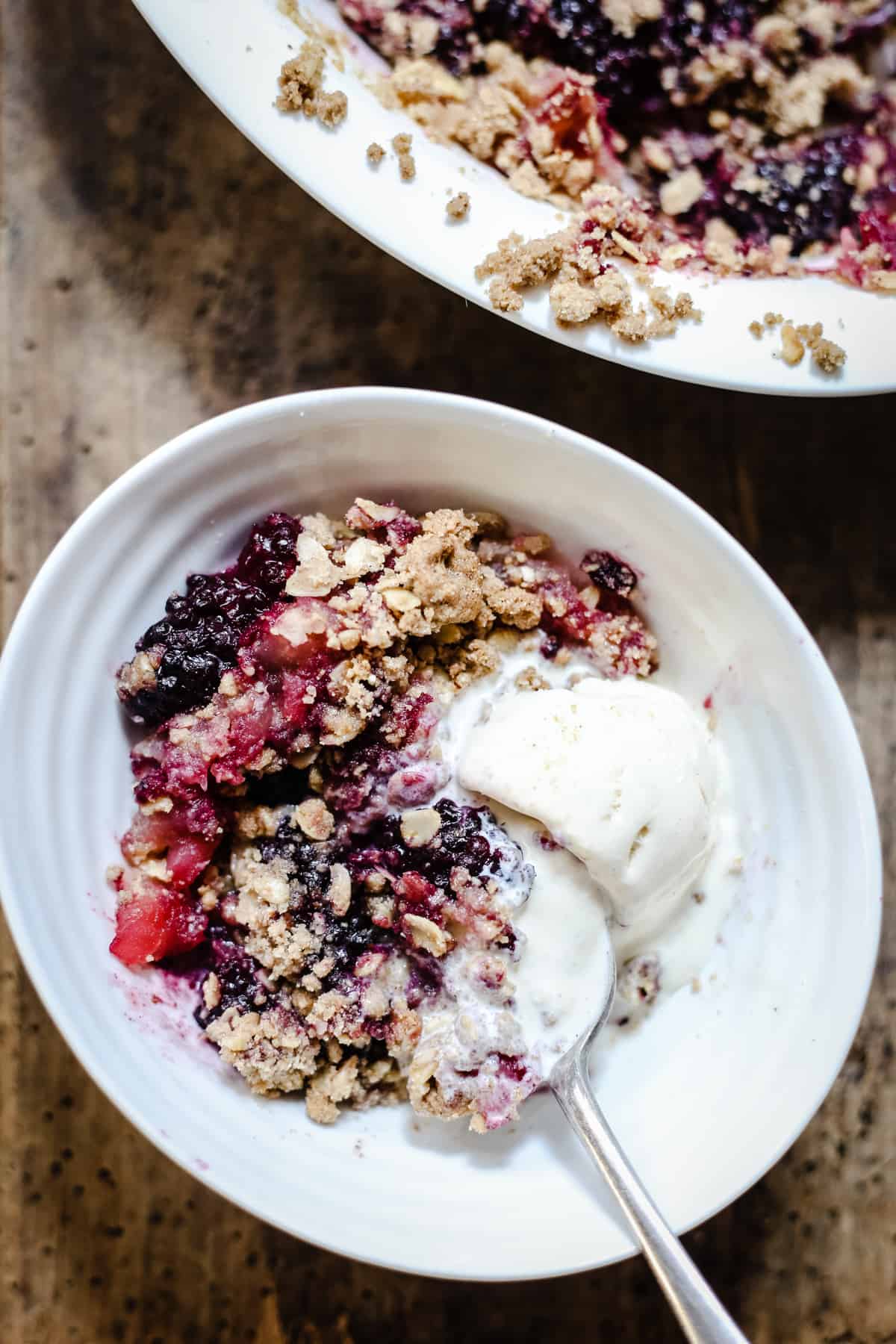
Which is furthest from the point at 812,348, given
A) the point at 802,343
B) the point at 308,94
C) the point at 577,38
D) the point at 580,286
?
the point at 308,94

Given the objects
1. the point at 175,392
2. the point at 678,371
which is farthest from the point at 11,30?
the point at 678,371

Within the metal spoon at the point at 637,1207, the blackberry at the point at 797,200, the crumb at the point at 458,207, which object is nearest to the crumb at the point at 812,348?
the blackberry at the point at 797,200

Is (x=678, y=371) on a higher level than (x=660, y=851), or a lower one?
higher

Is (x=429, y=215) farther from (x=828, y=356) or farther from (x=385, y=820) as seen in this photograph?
(x=385, y=820)

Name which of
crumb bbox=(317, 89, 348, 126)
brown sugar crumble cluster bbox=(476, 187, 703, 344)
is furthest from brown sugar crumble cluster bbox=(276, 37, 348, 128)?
brown sugar crumble cluster bbox=(476, 187, 703, 344)

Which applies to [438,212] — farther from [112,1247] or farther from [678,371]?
[112,1247]

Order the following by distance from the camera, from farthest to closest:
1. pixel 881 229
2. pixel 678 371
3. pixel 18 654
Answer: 1. pixel 881 229
2. pixel 678 371
3. pixel 18 654

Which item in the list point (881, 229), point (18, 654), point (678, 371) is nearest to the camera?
point (18, 654)

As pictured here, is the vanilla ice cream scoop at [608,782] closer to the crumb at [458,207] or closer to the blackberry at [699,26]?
the crumb at [458,207]
